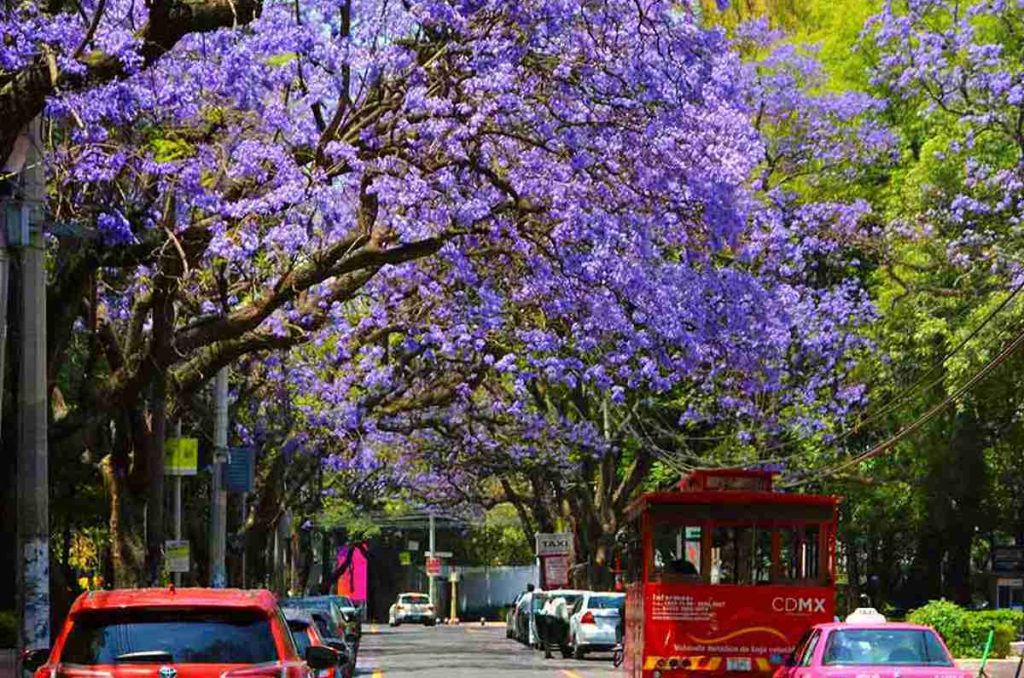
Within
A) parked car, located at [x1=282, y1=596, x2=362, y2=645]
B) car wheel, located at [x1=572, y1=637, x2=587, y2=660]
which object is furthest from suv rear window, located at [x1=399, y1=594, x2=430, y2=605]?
parked car, located at [x1=282, y1=596, x2=362, y2=645]

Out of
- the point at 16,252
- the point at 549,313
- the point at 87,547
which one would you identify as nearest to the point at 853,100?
the point at 549,313

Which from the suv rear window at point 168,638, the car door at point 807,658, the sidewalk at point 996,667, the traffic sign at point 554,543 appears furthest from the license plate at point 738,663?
the traffic sign at point 554,543

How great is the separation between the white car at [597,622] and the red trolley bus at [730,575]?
18.2 meters

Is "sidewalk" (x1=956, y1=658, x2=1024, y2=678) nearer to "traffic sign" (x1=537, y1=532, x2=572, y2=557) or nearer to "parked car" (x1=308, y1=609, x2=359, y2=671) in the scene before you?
"parked car" (x1=308, y1=609, x2=359, y2=671)

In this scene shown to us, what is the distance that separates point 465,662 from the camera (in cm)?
4009

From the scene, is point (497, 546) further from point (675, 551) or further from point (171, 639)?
point (171, 639)

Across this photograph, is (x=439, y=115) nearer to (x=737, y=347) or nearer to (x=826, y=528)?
(x=826, y=528)

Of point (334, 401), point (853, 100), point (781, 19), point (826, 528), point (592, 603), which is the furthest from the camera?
point (781, 19)

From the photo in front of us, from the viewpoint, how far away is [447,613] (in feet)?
Answer: 360

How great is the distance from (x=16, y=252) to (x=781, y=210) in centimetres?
2133

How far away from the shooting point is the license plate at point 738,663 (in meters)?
23.6

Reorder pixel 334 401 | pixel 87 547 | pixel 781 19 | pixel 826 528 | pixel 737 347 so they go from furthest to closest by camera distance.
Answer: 1. pixel 87 547
2. pixel 781 19
3. pixel 334 401
4. pixel 737 347
5. pixel 826 528

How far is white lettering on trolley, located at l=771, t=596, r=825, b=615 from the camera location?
23.9 m

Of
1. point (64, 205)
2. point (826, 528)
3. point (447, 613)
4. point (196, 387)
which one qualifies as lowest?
point (447, 613)
